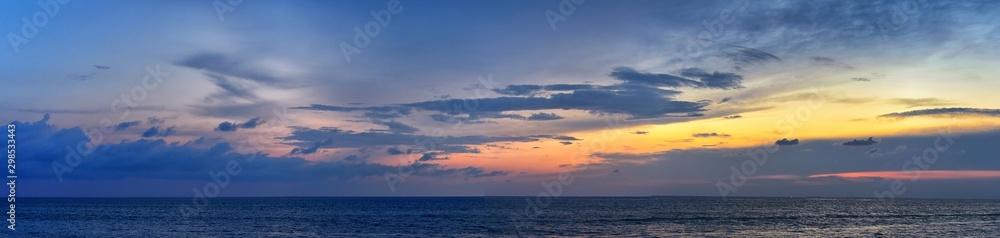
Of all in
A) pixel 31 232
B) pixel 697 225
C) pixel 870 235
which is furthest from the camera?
pixel 697 225

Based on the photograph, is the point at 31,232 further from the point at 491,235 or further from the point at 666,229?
the point at 666,229

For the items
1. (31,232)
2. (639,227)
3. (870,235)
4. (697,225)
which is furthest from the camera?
(697,225)

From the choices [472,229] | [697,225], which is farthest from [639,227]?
[472,229]

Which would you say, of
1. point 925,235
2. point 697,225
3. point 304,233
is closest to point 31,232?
point 304,233

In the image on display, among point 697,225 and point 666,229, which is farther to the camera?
point 697,225

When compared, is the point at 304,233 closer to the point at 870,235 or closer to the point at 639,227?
the point at 639,227

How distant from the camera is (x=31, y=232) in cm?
9506

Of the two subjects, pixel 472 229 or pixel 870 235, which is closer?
pixel 870 235

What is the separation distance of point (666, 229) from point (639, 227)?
4.61 meters

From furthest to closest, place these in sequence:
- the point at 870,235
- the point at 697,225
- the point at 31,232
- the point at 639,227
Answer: the point at 697,225, the point at 639,227, the point at 31,232, the point at 870,235

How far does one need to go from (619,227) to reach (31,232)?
8398 cm

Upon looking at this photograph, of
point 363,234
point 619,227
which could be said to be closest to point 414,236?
point 363,234

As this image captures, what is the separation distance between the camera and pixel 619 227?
102125mm

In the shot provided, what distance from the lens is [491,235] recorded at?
88.6 metres
